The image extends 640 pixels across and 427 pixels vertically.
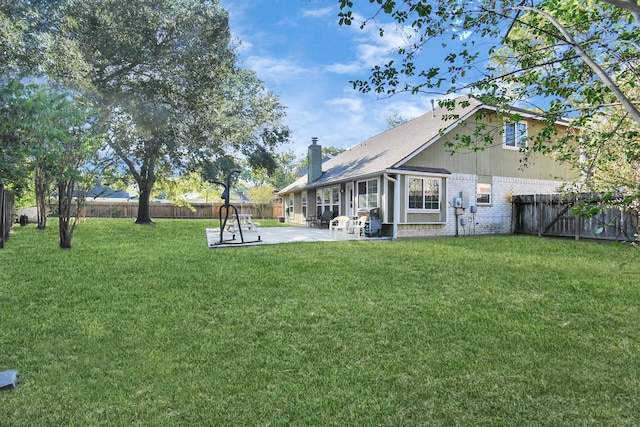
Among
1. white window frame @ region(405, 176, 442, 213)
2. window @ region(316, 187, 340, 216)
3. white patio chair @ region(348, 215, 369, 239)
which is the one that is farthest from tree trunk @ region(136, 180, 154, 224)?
white window frame @ region(405, 176, 442, 213)

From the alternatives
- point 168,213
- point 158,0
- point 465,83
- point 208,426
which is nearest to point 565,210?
point 465,83

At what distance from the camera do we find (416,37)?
355cm

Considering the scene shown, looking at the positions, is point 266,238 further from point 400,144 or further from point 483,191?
point 483,191

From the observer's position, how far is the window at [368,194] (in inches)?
499

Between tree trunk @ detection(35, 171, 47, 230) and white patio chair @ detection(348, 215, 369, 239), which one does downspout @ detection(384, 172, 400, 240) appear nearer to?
white patio chair @ detection(348, 215, 369, 239)

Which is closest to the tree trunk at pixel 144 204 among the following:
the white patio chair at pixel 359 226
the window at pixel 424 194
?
the white patio chair at pixel 359 226

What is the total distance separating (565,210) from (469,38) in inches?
422

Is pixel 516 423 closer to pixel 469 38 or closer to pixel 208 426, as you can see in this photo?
pixel 208 426

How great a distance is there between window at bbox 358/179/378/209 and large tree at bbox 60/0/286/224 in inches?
254

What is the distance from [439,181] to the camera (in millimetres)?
12516

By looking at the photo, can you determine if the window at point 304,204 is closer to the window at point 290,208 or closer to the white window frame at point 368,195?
the window at point 290,208

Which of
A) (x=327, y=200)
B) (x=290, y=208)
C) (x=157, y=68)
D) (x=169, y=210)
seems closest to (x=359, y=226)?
(x=327, y=200)

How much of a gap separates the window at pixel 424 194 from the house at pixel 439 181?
1.4 inches

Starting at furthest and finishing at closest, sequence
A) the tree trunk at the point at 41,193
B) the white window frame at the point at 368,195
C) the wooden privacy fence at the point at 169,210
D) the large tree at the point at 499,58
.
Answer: the wooden privacy fence at the point at 169,210
the white window frame at the point at 368,195
the tree trunk at the point at 41,193
the large tree at the point at 499,58
